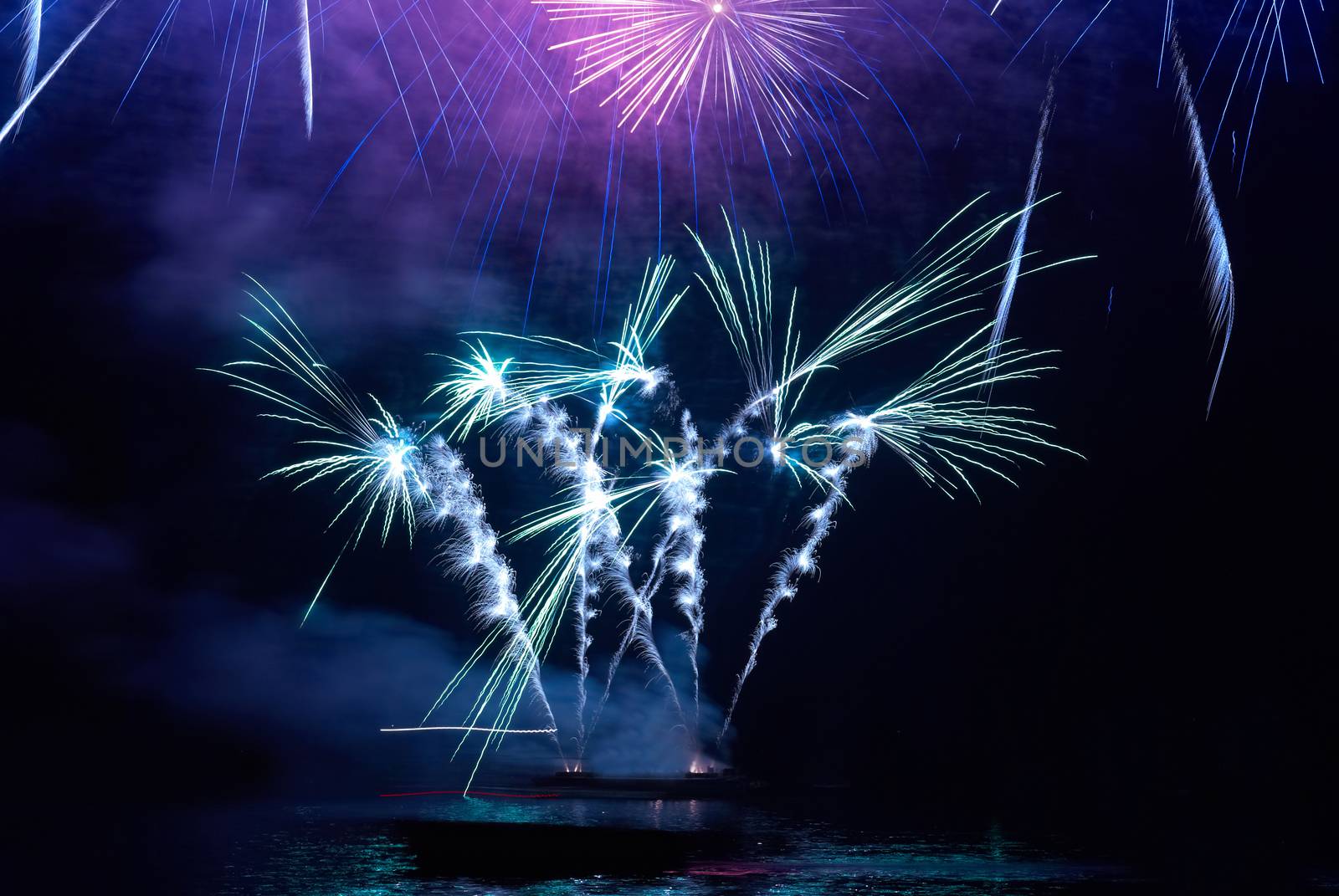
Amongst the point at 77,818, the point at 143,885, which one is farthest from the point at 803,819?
the point at 77,818

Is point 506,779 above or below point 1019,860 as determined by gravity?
above

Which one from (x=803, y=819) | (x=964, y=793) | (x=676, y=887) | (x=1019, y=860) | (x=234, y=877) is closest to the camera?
(x=676, y=887)

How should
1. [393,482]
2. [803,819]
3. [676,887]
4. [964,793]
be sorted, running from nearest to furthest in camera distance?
1. [676,887]
2. [393,482]
3. [803,819]
4. [964,793]

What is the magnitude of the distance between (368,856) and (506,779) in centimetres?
3065

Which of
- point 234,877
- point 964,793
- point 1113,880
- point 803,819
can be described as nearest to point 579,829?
point 803,819

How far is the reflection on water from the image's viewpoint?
1542 cm

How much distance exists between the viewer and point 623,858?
19.2 meters

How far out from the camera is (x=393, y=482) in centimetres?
2153

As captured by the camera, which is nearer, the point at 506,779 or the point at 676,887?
the point at 676,887

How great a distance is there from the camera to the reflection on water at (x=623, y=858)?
Answer: 607 inches

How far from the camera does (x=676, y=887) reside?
15.0m

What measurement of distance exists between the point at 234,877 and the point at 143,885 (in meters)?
1.48

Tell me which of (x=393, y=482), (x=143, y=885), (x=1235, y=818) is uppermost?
(x=393, y=482)

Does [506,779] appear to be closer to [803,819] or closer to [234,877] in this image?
[803,819]
